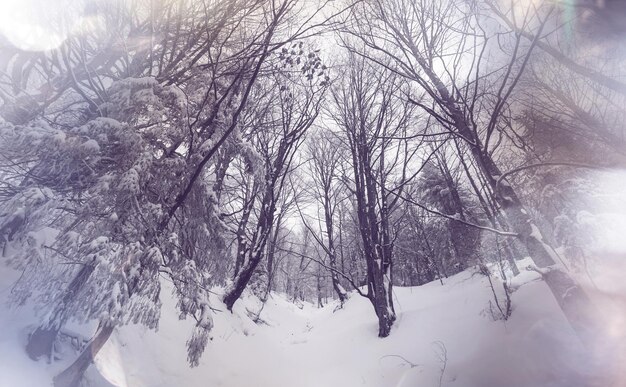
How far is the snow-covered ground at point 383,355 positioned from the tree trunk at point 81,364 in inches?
3.8

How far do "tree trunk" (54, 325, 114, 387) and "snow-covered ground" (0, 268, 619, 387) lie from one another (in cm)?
10

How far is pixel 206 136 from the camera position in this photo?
13.7ft

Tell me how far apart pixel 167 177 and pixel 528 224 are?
3.71 metres

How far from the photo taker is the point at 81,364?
9.28ft

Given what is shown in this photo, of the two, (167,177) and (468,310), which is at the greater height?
(167,177)

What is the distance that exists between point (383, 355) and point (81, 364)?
3.93m

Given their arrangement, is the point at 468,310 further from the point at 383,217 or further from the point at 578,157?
the point at 578,157

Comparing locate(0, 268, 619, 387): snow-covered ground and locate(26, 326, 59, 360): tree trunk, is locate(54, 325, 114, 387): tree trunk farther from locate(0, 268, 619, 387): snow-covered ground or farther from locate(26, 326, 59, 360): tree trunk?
locate(26, 326, 59, 360): tree trunk

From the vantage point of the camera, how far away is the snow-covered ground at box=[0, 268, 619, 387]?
271cm

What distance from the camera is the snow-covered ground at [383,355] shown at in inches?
106

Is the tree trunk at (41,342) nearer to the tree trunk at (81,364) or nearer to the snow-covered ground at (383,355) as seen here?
the snow-covered ground at (383,355)

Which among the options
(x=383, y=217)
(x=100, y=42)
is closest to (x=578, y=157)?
(x=383, y=217)

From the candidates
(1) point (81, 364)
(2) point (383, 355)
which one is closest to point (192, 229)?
(1) point (81, 364)

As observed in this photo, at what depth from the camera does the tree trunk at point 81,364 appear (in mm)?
2680
